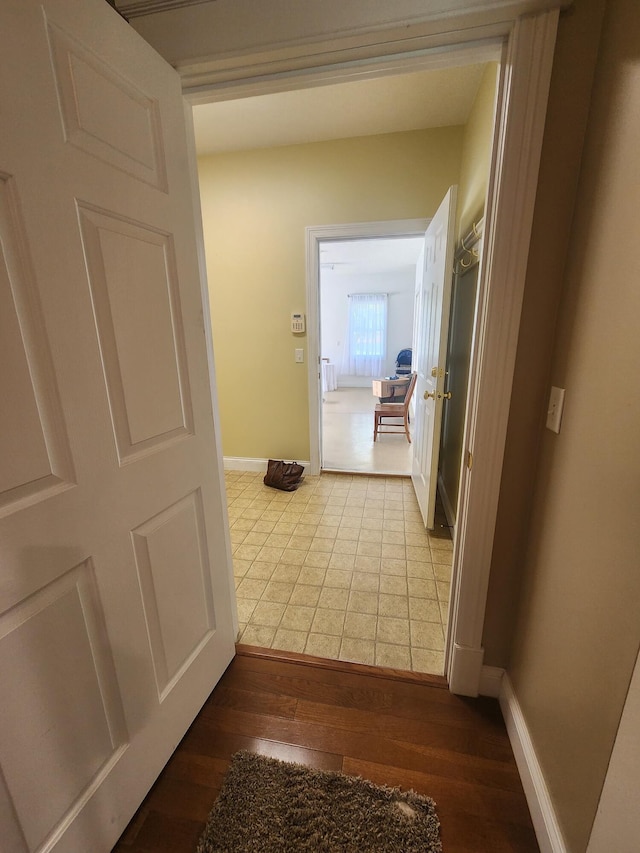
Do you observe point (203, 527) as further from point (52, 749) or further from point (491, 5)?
point (491, 5)

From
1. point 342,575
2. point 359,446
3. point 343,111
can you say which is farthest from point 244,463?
point 343,111

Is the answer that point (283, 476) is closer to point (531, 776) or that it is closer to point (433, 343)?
point (433, 343)

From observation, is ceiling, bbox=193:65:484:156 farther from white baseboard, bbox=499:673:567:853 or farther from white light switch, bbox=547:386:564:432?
white baseboard, bbox=499:673:567:853

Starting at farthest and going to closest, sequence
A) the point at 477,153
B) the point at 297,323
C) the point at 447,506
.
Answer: the point at 297,323 → the point at 447,506 → the point at 477,153

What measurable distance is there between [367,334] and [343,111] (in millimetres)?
6327

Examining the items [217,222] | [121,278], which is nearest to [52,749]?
[121,278]

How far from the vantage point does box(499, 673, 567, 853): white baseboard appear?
0.87 meters

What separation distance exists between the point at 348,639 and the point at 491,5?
2.12 metres

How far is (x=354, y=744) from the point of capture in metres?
1.16

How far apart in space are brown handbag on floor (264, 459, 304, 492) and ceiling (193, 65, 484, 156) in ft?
8.23

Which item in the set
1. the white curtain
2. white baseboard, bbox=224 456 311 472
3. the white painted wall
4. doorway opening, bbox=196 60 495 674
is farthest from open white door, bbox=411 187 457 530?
the white curtain

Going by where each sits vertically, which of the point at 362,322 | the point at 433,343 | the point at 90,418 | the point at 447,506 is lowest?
the point at 447,506

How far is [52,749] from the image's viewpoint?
2.37 ft

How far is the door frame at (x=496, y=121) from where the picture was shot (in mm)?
870
